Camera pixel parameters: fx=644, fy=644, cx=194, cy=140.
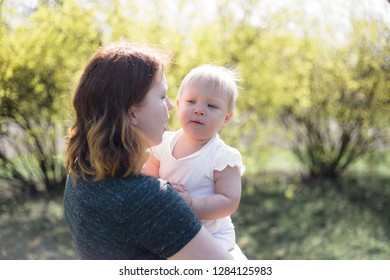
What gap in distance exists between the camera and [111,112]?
6.40ft

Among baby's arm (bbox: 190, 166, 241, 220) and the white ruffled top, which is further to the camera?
the white ruffled top

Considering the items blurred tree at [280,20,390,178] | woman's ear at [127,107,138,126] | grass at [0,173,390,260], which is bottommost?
grass at [0,173,390,260]

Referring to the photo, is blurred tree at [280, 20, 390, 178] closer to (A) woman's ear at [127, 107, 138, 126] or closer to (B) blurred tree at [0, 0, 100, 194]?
(B) blurred tree at [0, 0, 100, 194]

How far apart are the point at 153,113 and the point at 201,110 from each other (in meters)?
0.38

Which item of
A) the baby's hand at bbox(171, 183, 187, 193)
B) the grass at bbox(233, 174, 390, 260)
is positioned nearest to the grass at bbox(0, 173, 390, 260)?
the grass at bbox(233, 174, 390, 260)

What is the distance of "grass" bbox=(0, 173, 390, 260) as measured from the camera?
5.75m

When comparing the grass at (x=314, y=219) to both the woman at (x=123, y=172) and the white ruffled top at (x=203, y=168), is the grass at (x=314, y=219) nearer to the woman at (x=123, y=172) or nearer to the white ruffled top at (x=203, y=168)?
the white ruffled top at (x=203, y=168)

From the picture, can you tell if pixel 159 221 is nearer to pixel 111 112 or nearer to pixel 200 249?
pixel 200 249

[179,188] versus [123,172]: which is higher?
[123,172]

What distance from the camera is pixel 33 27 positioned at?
5.80 m

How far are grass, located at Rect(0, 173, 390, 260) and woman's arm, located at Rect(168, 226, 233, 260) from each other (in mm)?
3875

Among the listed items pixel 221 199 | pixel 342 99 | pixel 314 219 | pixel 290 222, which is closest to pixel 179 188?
pixel 221 199

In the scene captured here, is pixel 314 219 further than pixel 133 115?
Yes
